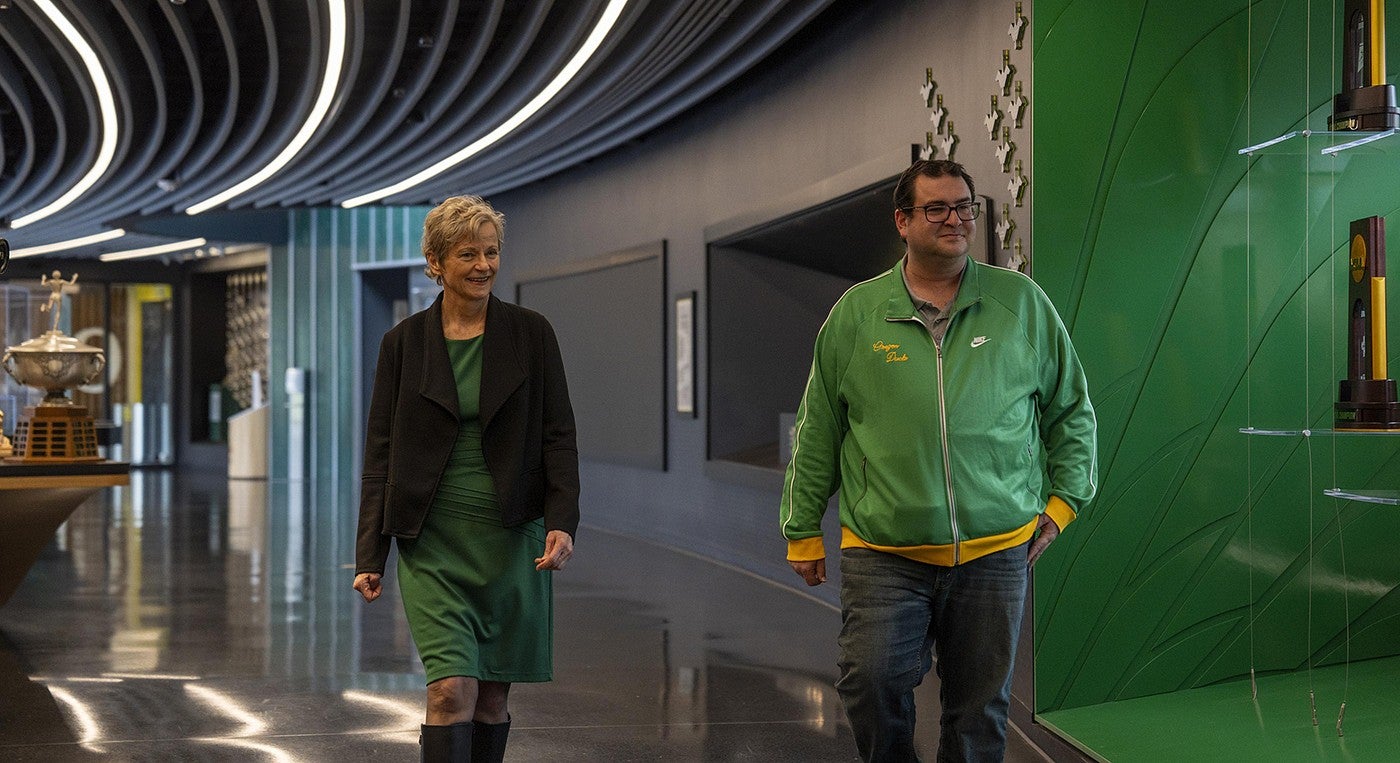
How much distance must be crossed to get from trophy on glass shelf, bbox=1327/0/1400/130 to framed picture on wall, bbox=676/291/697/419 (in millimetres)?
6302

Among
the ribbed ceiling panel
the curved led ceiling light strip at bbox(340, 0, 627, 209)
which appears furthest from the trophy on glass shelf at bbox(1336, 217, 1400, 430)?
the curved led ceiling light strip at bbox(340, 0, 627, 209)

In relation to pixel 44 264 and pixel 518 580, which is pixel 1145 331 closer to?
pixel 518 580

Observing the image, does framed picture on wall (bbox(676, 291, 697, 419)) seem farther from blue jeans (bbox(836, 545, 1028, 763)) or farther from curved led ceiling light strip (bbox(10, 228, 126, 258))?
curved led ceiling light strip (bbox(10, 228, 126, 258))

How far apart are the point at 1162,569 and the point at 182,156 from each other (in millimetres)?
10922

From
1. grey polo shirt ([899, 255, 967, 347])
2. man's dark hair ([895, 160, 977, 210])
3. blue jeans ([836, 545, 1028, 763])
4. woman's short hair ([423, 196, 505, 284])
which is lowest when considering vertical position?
blue jeans ([836, 545, 1028, 763])

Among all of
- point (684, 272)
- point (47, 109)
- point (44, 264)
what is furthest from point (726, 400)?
point (44, 264)

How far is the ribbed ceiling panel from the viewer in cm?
787

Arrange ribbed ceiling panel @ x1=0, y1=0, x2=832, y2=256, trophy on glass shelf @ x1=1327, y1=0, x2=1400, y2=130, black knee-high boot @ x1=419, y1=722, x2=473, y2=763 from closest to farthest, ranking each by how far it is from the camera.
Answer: black knee-high boot @ x1=419, y1=722, x2=473, y2=763 → trophy on glass shelf @ x1=1327, y1=0, x2=1400, y2=130 → ribbed ceiling panel @ x1=0, y1=0, x2=832, y2=256

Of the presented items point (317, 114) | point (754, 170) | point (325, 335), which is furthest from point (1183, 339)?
point (325, 335)

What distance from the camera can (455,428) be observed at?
2.94 metres

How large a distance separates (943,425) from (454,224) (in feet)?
3.58

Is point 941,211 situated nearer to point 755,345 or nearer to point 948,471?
point 948,471

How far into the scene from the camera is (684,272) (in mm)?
9766

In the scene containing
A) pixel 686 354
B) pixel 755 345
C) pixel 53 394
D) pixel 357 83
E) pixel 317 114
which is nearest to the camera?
pixel 53 394
